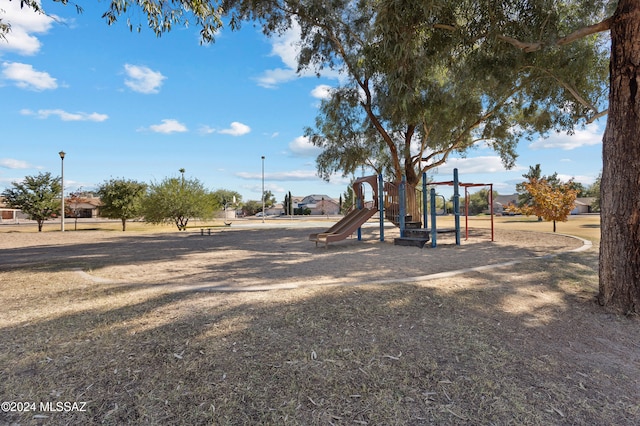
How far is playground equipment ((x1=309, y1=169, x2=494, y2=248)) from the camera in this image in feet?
36.7

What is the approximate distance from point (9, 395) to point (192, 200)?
21.5m

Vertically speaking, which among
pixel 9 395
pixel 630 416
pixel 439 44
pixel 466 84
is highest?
pixel 466 84

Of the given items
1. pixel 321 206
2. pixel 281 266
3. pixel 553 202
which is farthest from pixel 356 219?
pixel 321 206

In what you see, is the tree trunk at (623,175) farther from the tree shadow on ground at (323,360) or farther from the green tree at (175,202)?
the green tree at (175,202)

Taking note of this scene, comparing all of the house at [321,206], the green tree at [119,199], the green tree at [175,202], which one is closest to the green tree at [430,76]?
the green tree at [175,202]

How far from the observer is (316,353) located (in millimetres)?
3102

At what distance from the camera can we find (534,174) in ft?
151

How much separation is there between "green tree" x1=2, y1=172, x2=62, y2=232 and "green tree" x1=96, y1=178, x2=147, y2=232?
2.81 meters

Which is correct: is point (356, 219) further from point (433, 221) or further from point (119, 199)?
point (119, 199)

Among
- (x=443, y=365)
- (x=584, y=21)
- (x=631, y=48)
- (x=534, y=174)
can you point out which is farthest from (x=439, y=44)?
(x=534, y=174)

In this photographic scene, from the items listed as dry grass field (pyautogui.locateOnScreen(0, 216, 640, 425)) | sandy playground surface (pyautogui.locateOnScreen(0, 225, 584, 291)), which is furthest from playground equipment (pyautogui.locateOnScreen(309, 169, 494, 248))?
dry grass field (pyautogui.locateOnScreen(0, 216, 640, 425))

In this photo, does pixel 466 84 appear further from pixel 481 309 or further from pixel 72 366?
pixel 72 366

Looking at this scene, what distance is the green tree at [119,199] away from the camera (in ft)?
85.4

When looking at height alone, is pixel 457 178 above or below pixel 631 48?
below
